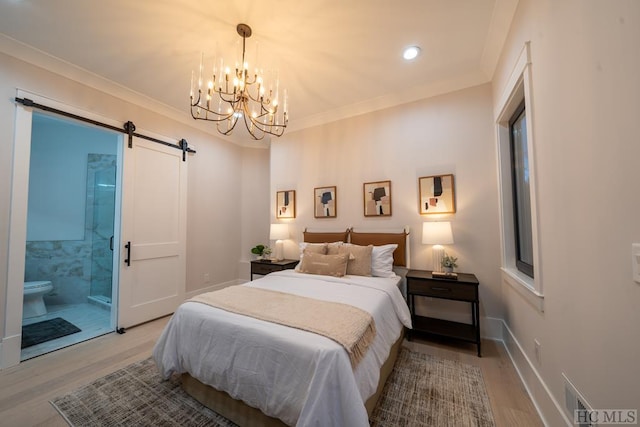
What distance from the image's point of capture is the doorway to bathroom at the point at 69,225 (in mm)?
3510

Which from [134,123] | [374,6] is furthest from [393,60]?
[134,123]

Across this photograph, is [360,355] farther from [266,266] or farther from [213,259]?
[213,259]

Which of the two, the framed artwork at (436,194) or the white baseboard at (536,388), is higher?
the framed artwork at (436,194)

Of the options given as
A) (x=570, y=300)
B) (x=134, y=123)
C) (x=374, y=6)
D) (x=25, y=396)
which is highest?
(x=374, y=6)

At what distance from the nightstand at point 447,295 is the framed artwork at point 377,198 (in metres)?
0.91

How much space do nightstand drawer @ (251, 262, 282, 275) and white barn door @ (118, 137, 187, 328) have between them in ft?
3.51

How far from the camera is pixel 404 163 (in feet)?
10.3

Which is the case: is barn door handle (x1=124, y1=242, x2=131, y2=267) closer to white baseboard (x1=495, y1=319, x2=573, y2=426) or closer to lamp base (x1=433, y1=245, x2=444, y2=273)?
lamp base (x1=433, y1=245, x2=444, y2=273)

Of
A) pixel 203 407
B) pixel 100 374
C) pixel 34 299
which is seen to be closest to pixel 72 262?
pixel 34 299

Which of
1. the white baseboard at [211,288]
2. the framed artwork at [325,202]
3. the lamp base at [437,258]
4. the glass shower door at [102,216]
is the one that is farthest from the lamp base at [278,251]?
the glass shower door at [102,216]

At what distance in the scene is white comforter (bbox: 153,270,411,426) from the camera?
1150mm

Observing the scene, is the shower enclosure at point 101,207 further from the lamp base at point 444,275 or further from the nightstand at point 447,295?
the lamp base at point 444,275

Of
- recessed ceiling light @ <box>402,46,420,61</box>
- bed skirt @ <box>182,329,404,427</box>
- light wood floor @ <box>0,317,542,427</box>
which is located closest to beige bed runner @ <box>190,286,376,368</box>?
bed skirt @ <box>182,329,404,427</box>

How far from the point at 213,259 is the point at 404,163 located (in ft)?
11.5
